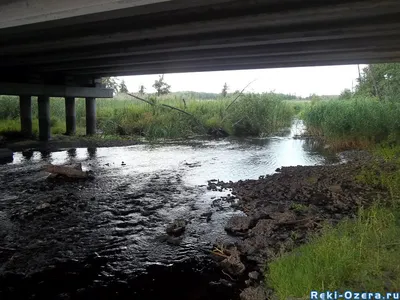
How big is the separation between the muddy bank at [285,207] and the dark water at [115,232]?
0.42 metres

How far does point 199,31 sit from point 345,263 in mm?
6594

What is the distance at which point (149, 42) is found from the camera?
33.5 ft

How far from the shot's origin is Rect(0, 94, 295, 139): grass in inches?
891

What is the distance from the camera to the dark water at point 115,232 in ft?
14.3

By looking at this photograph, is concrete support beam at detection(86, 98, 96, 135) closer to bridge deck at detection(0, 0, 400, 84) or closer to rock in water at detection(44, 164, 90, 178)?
bridge deck at detection(0, 0, 400, 84)

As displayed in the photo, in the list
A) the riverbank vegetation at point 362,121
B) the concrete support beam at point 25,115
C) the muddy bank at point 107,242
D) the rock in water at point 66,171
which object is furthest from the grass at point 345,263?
the concrete support beam at point 25,115

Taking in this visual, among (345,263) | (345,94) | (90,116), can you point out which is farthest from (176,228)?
(345,94)

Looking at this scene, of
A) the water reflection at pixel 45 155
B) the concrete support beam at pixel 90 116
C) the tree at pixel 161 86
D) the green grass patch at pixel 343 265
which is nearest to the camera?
the green grass patch at pixel 343 265

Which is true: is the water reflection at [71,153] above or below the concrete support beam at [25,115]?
below

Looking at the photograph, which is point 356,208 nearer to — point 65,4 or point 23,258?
point 23,258

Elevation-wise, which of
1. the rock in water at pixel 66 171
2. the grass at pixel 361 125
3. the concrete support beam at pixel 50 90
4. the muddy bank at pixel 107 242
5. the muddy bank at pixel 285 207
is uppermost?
the concrete support beam at pixel 50 90

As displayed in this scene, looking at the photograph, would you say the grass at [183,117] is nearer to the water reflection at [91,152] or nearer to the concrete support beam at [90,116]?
the concrete support beam at [90,116]

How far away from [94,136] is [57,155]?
5083 millimetres

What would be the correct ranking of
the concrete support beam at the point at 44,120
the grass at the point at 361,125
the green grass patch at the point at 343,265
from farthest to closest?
the concrete support beam at the point at 44,120 < the grass at the point at 361,125 < the green grass patch at the point at 343,265
